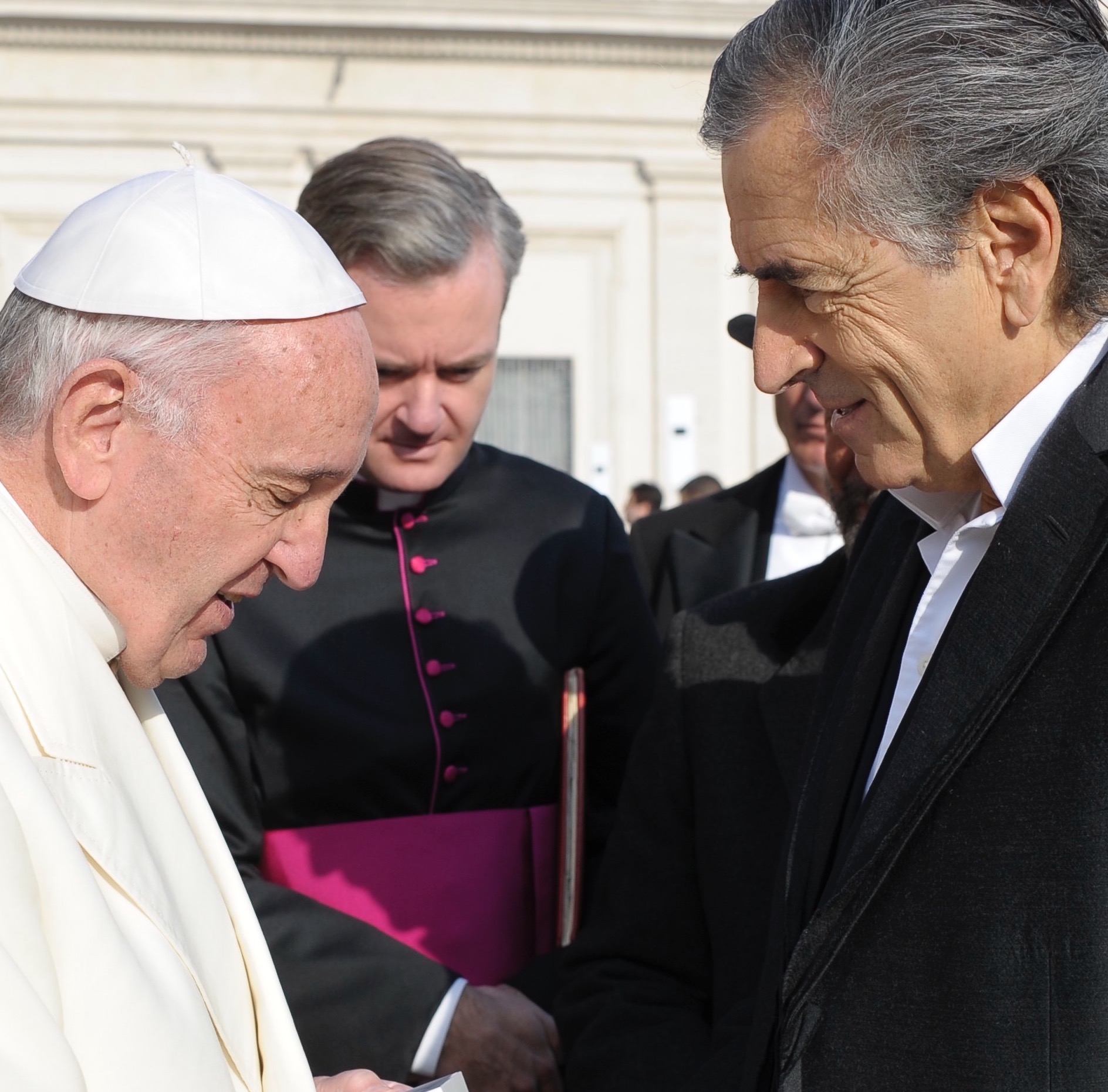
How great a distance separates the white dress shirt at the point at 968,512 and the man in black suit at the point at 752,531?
2.45 m

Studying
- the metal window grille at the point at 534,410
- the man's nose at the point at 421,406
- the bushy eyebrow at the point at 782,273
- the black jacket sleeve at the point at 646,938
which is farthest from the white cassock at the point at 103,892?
the metal window grille at the point at 534,410

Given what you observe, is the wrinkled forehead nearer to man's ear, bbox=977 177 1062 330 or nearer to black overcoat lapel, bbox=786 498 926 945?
man's ear, bbox=977 177 1062 330

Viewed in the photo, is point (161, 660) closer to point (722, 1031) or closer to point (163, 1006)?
point (163, 1006)

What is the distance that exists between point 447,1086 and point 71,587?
2.18 ft

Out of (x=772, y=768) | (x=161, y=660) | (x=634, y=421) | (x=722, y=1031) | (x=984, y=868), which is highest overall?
(x=161, y=660)

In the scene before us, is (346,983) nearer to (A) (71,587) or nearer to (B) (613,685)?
(B) (613,685)

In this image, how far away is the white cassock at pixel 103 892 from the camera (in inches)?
50.4

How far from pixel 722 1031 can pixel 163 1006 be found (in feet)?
2.88

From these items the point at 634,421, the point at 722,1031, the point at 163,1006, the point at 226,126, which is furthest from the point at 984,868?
the point at 226,126

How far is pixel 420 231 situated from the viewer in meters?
2.42

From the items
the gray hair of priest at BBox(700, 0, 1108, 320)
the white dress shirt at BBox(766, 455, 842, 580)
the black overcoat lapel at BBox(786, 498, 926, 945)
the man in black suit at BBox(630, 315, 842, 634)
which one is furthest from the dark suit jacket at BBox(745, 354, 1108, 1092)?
the white dress shirt at BBox(766, 455, 842, 580)

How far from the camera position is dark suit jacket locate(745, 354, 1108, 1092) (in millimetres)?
1465

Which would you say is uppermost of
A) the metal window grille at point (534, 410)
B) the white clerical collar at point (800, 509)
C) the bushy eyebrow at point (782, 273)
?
the bushy eyebrow at point (782, 273)

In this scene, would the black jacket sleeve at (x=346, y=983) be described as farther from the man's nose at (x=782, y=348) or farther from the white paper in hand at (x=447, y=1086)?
the man's nose at (x=782, y=348)
